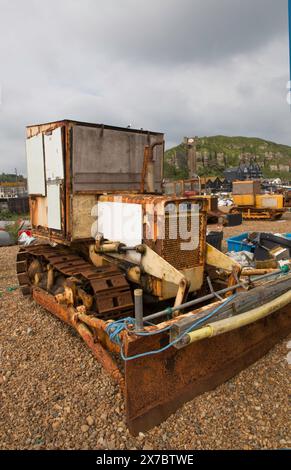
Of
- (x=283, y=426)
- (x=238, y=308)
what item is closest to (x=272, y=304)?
(x=238, y=308)

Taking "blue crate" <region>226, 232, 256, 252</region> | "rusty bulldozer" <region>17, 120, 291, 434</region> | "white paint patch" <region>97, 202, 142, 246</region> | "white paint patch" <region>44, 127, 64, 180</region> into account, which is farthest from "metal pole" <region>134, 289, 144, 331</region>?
"blue crate" <region>226, 232, 256, 252</region>

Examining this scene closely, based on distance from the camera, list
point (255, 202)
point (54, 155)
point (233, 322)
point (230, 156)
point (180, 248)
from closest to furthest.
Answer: point (233, 322), point (180, 248), point (54, 155), point (255, 202), point (230, 156)

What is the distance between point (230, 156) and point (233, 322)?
132750mm

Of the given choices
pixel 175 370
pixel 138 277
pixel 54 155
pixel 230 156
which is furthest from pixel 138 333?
pixel 230 156

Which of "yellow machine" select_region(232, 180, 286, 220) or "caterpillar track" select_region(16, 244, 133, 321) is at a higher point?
"yellow machine" select_region(232, 180, 286, 220)

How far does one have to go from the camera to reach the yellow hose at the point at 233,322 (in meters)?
2.85

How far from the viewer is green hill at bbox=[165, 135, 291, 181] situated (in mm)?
103375

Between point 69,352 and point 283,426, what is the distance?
2446 mm

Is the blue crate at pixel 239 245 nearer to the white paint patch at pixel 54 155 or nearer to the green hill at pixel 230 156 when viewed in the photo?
the white paint patch at pixel 54 155

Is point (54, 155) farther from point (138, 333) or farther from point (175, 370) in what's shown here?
point (175, 370)

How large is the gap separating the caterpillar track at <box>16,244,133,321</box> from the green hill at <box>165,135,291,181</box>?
8169 cm

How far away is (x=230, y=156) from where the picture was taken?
128m

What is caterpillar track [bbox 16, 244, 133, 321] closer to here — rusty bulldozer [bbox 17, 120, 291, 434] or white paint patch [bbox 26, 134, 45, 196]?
rusty bulldozer [bbox 17, 120, 291, 434]

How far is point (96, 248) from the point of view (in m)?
4.94
